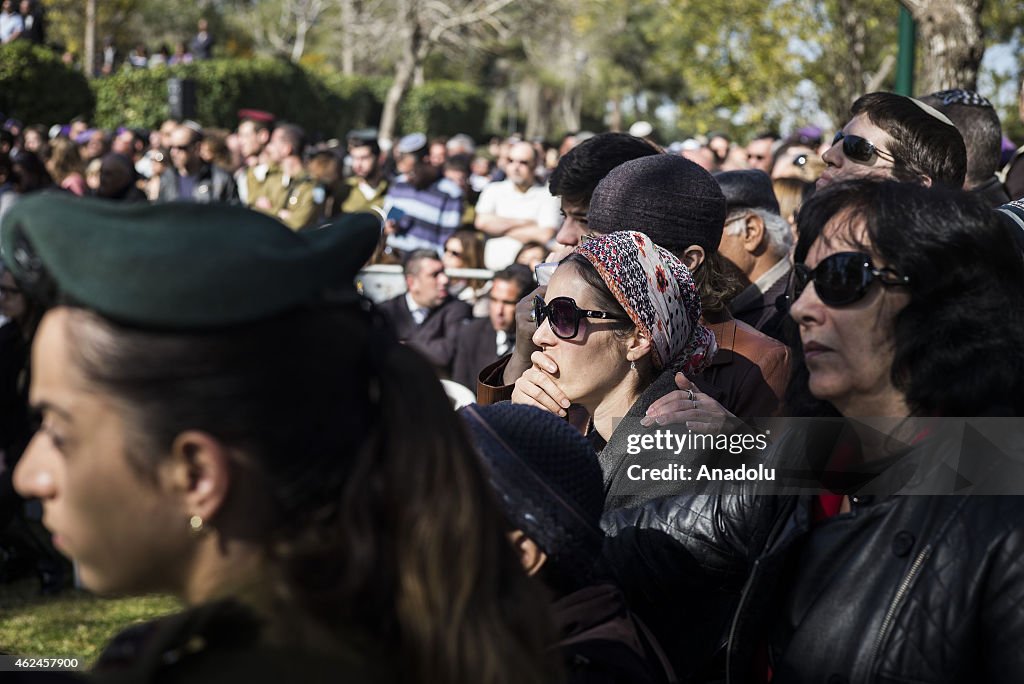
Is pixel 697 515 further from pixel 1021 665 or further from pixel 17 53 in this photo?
pixel 17 53

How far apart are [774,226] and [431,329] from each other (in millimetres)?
3169

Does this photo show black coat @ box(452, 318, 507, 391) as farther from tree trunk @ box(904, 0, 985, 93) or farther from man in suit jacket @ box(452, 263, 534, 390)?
tree trunk @ box(904, 0, 985, 93)

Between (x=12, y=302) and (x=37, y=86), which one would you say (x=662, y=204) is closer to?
(x=12, y=302)

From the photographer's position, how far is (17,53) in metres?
23.3

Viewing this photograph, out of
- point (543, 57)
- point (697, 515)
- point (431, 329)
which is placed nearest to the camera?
point (697, 515)

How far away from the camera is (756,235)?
5.41 metres

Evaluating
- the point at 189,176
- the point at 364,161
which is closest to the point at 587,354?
the point at 364,161

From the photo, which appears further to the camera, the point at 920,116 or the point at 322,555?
the point at 920,116

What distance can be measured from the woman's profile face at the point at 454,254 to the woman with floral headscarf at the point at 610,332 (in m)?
5.72

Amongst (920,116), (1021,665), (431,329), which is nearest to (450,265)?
(431,329)

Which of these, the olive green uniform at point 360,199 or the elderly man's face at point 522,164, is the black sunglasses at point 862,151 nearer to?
the elderly man's face at point 522,164

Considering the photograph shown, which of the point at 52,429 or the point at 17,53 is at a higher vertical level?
the point at 52,429

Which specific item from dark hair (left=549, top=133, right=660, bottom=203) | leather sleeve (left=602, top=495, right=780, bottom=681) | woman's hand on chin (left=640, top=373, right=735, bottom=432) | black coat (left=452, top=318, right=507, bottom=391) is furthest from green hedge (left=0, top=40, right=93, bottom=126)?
leather sleeve (left=602, top=495, right=780, bottom=681)

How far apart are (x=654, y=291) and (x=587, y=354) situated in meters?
0.25
